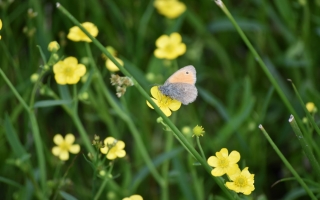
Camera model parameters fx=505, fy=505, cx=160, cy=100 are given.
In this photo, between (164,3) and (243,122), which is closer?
(243,122)

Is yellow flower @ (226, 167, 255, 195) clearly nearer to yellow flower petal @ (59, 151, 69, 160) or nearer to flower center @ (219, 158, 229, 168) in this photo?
flower center @ (219, 158, 229, 168)

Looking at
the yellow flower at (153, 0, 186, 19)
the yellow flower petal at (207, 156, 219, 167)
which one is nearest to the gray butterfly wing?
the yellow flower petal at (207, 156, 219, 167)

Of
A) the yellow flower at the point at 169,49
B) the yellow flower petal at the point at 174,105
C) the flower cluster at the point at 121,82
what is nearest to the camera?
the flower cluster at the point at 121,82

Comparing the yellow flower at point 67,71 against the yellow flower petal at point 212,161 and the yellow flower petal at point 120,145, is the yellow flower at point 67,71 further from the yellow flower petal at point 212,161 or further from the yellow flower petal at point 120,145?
the yellow flower petal at point 212,161

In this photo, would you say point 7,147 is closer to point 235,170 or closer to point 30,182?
point 30,182

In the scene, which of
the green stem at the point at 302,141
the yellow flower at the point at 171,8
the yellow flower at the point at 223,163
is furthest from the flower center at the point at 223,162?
the yellow flower at the point at 171,8

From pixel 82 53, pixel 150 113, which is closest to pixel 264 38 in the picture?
pixel 150 113

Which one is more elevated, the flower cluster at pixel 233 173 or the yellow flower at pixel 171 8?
the flower cluster at pixel 233 173
